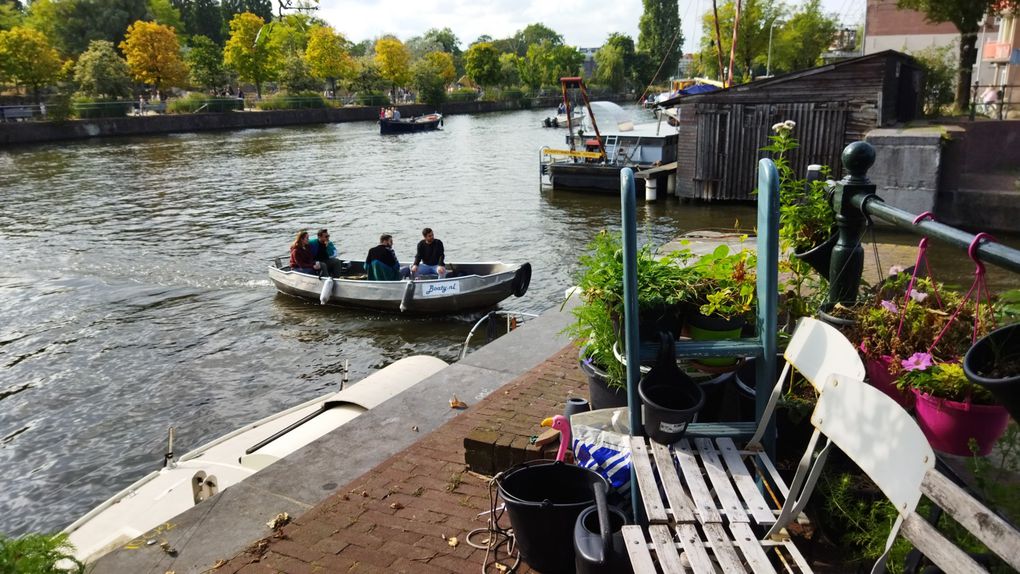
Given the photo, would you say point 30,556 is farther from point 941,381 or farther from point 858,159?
point 858,159

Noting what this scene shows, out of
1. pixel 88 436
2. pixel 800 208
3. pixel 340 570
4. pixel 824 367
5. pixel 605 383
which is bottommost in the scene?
pixel 88 436

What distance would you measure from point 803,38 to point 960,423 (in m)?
56.7

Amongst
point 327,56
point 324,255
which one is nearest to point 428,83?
point 327,56

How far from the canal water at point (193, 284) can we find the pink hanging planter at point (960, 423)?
4.07 metres

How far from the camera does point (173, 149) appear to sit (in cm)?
4694

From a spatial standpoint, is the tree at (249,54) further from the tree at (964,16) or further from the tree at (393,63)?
the tree at (964,16)

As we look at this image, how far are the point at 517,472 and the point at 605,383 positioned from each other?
2.40 ft

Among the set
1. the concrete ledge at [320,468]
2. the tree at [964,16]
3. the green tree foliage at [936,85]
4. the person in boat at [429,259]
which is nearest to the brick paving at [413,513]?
the concrete ledge at [320,468]

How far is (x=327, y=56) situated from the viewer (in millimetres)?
86375

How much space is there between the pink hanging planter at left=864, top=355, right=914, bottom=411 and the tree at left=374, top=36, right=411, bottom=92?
92.6 metres

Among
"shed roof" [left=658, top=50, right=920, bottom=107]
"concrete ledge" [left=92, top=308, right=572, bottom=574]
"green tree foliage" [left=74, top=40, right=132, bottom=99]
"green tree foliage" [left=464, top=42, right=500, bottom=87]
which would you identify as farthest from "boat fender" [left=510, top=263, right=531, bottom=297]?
"green tree foliage" [left=464, top=42, right=500, bottom=87]

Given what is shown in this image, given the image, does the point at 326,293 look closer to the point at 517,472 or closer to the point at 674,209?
the point at 517,472

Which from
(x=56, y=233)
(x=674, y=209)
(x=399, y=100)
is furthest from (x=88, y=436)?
(x=399, y=100)

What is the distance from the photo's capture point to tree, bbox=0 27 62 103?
57500mm
